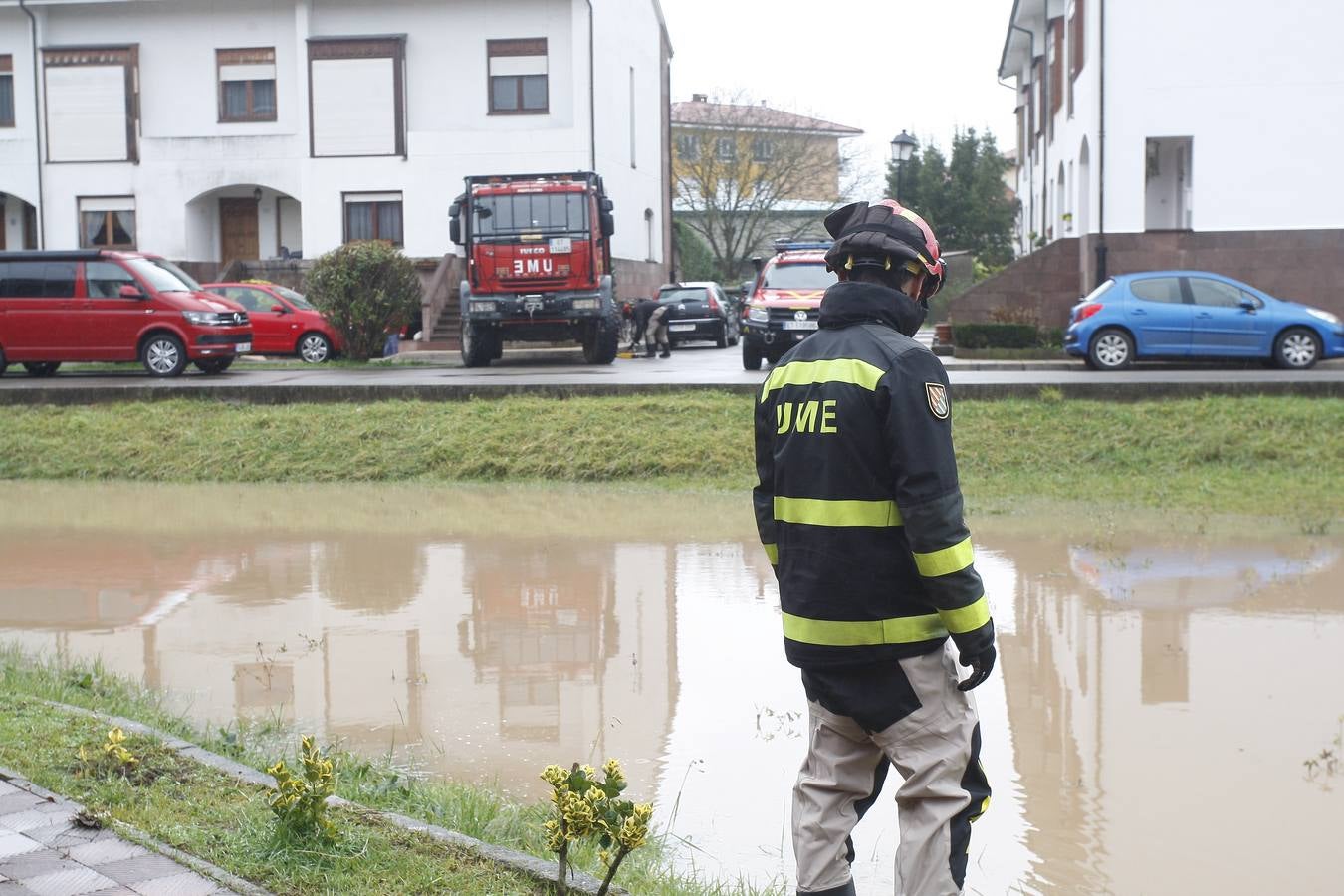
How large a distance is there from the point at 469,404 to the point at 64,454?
4.47 m

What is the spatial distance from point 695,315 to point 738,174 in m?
27.5

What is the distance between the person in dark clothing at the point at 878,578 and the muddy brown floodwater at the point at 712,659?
4.04 feet

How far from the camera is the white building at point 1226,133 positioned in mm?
25078

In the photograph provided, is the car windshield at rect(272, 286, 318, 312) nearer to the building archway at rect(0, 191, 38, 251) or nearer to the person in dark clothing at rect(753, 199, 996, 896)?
the building archway at rect(0, 191, 38, 251)

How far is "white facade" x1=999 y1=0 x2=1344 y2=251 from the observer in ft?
82.2

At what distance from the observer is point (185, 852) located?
14.7 ft

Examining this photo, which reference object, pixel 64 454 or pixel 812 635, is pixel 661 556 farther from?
pixel 64 454

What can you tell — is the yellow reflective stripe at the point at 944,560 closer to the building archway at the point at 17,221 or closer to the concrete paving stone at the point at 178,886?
the concrete paving stone at the point at 178,886

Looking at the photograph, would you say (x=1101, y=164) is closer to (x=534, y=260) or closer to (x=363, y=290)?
(x=534, y=260)

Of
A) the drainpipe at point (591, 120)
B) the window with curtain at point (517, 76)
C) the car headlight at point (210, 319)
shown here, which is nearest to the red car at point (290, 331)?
the car headlight at point (210, 319)

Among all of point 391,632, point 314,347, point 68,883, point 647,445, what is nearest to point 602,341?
point 314,347

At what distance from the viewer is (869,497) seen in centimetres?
371

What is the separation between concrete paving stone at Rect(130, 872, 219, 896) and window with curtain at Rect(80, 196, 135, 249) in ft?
120

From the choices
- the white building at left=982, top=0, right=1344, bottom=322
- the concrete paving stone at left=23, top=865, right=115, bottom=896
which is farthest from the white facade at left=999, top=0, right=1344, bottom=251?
the concrete paving stone at left=23, top=865, right=115, bottom=896
